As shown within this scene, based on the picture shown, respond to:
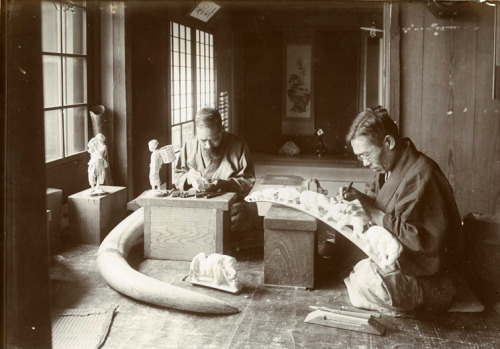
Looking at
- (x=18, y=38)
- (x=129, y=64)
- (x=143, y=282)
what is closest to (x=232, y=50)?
(x=129, y=64)

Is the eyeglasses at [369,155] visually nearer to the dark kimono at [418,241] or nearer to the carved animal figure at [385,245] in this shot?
the dark kimono at [418,241]

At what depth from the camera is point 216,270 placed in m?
4.59

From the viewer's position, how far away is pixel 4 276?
6.31ft

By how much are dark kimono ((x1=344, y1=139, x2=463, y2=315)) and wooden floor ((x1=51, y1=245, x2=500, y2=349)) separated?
147 millimetres

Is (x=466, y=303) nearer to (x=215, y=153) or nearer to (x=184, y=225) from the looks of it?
(x=184, y=225)

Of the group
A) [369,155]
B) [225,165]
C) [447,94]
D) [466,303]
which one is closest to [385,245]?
[369,155]

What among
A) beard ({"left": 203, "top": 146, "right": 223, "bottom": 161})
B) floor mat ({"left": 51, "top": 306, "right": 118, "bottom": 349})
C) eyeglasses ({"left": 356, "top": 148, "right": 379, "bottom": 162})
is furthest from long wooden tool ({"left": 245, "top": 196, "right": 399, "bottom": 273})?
floor mat ({"left": 51, "top": 306, "right": 118, "bottom": 349})

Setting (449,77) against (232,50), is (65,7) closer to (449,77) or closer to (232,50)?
(449,77)

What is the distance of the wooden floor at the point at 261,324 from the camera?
3617 millimetres

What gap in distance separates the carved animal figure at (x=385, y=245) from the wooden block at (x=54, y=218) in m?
3.23

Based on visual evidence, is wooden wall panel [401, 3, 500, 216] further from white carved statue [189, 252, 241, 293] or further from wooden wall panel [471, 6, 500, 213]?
white carved statue [189, 252, 241, 293]

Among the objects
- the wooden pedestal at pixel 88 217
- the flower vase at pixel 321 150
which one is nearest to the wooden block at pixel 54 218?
the wooden pedestal at pixel 88 217

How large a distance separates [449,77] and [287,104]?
6.04 meters

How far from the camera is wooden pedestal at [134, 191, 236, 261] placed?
17.3 feet
